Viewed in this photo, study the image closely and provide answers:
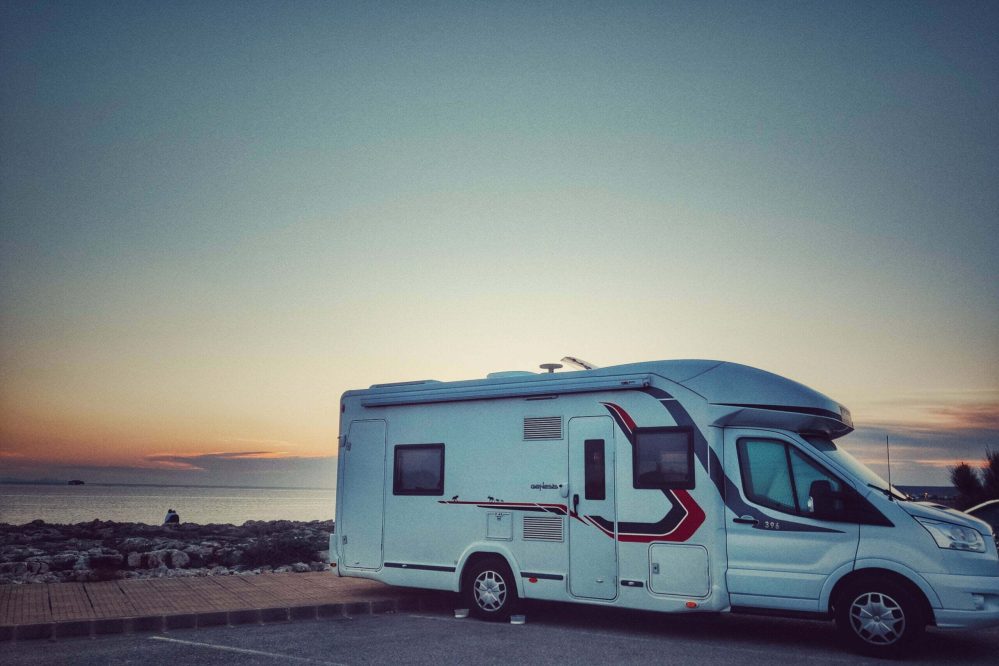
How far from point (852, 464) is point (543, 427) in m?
3.56

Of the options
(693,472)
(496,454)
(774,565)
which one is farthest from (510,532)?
(774,565)

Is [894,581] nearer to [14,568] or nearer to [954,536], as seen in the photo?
[954,536]

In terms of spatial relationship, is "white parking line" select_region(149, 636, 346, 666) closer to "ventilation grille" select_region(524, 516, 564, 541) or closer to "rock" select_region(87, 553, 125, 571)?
"ventilation grille" select_region(524, 516, 564, 541)

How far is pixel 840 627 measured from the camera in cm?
823

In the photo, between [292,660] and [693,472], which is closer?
[292,660]

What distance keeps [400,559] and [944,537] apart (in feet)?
21.4

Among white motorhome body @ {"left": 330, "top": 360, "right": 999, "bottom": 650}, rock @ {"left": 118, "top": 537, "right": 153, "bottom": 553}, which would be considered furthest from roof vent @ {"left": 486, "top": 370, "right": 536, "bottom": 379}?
rock @ {"left": 118, "top": 537, "right": 153, "bottom": 553}

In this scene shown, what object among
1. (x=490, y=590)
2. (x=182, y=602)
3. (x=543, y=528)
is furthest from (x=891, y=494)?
(x=182, y=602)

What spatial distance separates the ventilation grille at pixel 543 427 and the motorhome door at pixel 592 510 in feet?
0.72

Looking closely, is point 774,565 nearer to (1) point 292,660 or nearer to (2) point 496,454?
(2) point 496,454

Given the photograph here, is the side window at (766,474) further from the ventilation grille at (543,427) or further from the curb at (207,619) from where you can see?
the curb at (207,619)

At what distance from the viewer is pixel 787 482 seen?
8742 millimetres

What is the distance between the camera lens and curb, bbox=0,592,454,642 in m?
8.66

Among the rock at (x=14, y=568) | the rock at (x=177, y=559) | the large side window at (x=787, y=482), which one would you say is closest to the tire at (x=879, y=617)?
the large side window at (x=787, y=482)
